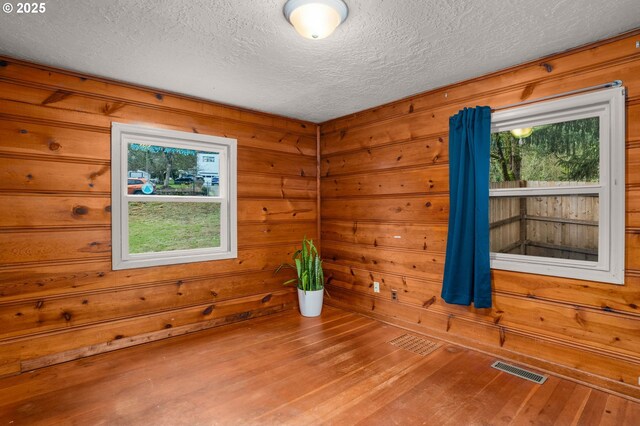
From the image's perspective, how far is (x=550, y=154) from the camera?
2.60 metres

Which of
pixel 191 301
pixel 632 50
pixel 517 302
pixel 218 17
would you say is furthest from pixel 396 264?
pixel 218 17

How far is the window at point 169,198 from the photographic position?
117 inches

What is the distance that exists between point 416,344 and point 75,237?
2.98 m

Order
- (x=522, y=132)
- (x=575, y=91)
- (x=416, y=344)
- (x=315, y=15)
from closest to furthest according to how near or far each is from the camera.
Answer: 1. (x=315, y=15)
2. (x=575, y=91)
3. (x=522, y=132)
4. (x=416, y=344)

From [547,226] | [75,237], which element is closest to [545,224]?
[547,226]

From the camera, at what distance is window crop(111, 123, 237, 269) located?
9.76ft

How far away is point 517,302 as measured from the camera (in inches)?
105

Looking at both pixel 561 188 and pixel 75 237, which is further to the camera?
pixel 75 237

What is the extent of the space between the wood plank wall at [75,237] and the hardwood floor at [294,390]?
24 centimetres

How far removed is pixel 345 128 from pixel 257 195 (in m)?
1.31

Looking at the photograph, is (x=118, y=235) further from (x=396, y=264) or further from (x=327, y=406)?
(x=396, y=264)

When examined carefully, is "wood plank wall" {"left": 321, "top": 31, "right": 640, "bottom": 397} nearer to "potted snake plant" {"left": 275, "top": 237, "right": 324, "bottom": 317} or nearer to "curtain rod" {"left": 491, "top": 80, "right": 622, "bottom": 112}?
"curtain rod" {"left": 491, "top": 80, "right": 622, "bottom": 112}

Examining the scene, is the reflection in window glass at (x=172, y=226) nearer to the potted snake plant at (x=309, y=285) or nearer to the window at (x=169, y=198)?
the window at (x=169, y=198)

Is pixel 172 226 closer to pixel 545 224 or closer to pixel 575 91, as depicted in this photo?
pixel 545 224
